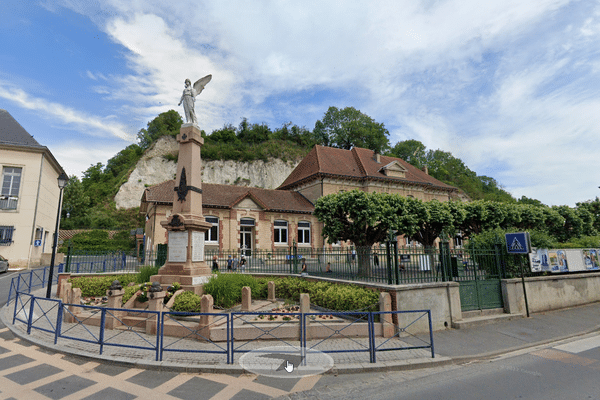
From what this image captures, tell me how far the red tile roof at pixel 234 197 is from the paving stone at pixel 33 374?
1872 cm

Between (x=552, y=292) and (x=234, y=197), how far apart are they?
22.2 m

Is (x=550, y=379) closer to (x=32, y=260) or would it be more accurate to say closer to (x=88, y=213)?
(x=32, y=260)

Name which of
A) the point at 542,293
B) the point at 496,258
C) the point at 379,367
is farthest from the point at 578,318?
the point at 379,367

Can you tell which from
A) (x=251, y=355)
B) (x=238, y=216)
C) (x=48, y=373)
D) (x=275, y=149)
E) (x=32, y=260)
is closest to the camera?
(x=48, y=373)

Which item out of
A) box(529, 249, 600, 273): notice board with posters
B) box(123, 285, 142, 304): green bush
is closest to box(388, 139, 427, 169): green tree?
box(529, 249, 600, 273): notice board with posters

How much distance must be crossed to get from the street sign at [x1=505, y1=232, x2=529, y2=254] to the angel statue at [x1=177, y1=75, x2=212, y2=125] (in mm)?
13251

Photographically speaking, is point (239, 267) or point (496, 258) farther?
point (239, 267)

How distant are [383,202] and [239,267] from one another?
8817 millimetres

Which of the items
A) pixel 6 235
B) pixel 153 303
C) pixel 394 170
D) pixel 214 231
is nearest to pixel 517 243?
pixel 153 303

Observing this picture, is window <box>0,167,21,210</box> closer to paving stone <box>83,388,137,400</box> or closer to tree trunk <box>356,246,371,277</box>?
paving stone <box>83,388,137,400</box>

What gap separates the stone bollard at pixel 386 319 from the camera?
855 centimetres

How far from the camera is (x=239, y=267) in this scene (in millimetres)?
14867

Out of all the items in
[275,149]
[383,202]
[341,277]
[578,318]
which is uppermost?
[275,149]

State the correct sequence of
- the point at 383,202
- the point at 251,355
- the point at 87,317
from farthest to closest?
the point at 383,202 < the point at 87,317 < the point at 251,355
